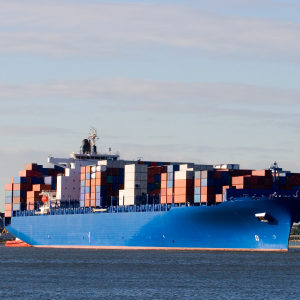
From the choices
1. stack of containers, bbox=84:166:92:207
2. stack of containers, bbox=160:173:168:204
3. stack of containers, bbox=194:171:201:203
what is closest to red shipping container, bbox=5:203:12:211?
stack of containers, bbox=84:166:92:207

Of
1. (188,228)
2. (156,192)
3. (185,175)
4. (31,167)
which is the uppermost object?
(31,167)

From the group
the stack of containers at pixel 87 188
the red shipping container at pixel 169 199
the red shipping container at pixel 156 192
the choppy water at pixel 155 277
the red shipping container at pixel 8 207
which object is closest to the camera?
the choppy water at pixel 155 277

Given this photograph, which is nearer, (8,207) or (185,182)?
(185,182)

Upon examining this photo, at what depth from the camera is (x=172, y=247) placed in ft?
251

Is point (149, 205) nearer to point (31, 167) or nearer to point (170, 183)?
point (170, 183)

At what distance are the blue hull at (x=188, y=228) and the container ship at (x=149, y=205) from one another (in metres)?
0.09

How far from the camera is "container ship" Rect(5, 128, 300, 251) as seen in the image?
68625 millimetres

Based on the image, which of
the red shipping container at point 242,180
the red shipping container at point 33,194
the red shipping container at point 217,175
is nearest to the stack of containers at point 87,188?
the red shipping container at point 33,194

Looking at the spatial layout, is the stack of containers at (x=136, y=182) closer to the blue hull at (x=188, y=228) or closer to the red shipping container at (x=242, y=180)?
the blue hull at (x=188, y=228)

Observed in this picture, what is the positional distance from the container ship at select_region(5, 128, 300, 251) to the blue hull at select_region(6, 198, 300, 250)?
9 centimetres

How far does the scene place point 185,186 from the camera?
7425 centimetres

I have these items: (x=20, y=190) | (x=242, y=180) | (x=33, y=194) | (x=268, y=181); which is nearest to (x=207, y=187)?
(x=242, y=180)

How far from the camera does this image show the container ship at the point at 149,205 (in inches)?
2702

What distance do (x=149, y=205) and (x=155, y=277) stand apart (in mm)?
29153
